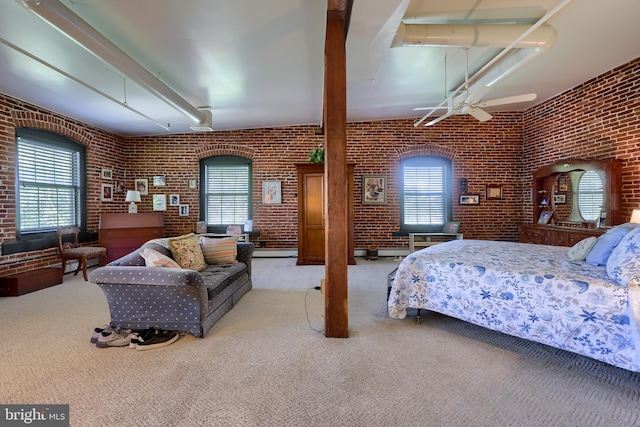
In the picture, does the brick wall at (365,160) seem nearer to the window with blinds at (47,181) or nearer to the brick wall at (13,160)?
the brick wall at (13,160)

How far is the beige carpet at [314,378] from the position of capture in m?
1.59

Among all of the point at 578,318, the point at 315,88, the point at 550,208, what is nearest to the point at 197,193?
the point at 315,88

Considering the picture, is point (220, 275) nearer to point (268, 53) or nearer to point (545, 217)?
point (268, 53)

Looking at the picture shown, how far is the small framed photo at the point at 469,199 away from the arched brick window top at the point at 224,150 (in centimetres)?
484

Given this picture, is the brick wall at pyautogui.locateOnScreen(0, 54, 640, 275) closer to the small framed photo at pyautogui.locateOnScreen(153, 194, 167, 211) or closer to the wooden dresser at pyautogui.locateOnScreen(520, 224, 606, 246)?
the small framed photo at pyautogui.locateOnScreen(153, 194, 167, 211)

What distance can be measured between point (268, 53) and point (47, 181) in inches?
180

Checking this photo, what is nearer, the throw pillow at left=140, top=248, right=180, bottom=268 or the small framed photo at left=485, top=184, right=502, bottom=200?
the throw pillow at left=140, top=248, right=180, bottom=268

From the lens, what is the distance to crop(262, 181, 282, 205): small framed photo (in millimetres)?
6297

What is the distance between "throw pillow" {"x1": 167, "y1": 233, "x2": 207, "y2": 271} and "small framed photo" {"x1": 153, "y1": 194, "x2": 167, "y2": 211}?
11.6 ft

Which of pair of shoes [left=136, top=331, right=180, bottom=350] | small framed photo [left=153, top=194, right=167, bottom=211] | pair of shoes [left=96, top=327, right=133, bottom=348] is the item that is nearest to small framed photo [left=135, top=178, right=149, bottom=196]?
small framed photo [left=153, top=194, right=167, bottom=211]

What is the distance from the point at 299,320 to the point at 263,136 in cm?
462

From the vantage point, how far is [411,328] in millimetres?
2684

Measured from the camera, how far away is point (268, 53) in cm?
324

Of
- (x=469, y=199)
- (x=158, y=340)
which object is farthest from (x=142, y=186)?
(x=469, y=199)
